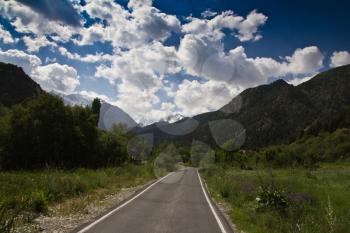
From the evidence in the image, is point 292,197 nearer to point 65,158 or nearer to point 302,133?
point 65,158

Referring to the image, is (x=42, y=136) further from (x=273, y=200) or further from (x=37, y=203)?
(x=273, y=200)

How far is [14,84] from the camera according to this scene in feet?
417

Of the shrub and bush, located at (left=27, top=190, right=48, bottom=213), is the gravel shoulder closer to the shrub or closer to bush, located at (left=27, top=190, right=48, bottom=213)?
bush, located at (left=27, top=190, right=48, bottom=213)

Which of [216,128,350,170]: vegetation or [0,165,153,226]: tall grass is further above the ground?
[216,128,350,170]: vegetation

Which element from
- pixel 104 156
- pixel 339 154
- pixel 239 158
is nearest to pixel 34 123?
pixel 104 156

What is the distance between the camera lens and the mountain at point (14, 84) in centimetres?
11894

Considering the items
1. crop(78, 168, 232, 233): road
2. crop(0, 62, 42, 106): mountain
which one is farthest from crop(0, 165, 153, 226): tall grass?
crop(0, 62, 42, 106): mountain

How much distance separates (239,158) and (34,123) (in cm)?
7742

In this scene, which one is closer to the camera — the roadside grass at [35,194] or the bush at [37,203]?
the roadside grass at [35,194]

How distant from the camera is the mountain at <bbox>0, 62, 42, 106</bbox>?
4683 inches

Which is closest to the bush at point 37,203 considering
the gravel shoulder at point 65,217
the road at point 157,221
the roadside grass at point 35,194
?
the roadside grass at point 35,194

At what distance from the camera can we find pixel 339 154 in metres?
113

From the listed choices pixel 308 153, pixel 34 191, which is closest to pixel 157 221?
pixel 34 191

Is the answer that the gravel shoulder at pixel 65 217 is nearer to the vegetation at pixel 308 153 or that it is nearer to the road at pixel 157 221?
the road at pixel 157 221
